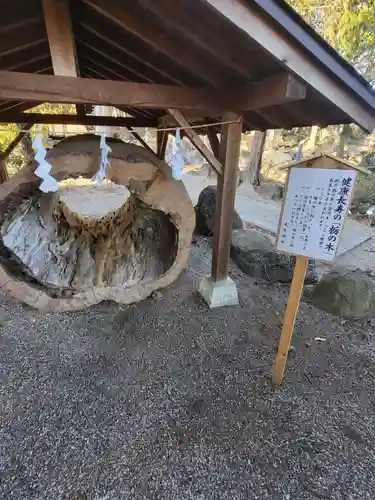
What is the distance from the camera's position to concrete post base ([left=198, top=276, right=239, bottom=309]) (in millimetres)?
3531

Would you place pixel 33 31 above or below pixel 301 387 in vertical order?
above

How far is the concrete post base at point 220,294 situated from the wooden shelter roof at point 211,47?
192 cm

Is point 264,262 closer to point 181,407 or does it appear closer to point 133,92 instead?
A: point 181,407

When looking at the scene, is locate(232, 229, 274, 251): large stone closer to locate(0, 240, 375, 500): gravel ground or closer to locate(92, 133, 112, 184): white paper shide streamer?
locate(0, 240, 375, 500): gravel ground

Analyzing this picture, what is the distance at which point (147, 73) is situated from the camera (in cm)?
327

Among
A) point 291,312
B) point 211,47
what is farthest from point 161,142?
point 291,312

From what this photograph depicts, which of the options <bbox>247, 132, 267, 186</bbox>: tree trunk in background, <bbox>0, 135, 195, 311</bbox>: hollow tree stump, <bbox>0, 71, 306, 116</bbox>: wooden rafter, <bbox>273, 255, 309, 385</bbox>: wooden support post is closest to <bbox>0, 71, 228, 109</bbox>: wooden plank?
A: <bbox>0, 71, 306, 116</bbox>: wooden rafter

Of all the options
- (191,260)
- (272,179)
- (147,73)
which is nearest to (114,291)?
(191,260)

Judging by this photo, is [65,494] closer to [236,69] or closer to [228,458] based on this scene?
[228,458]

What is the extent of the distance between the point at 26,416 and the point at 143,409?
33.8 inches

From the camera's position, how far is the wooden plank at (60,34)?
204 centimetres

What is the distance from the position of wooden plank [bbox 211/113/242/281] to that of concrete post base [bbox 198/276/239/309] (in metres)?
0.07

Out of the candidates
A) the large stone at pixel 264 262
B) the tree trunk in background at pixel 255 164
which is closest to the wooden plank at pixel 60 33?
the large stone at pixel 264 262

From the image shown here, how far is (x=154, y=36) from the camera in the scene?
231cm
